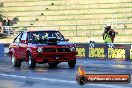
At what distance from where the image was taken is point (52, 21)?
129ft

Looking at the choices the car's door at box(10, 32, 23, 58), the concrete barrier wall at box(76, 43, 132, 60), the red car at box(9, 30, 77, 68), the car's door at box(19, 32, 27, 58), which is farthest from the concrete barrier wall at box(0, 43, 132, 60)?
the car's door at box(19, 32, 27, 58)

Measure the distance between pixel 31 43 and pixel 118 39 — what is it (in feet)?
44.7

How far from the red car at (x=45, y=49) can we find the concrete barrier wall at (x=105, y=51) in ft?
14.9

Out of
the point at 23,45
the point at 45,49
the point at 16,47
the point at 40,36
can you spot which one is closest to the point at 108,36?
the point at 16,47

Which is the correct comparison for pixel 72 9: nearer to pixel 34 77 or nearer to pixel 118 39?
pixel 118 39

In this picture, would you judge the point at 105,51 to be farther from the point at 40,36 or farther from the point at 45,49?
the point at 45,49

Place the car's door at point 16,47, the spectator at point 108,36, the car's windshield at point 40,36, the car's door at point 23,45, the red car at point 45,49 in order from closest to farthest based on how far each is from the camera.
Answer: the red car at point 45,49 < the car's windshield at point 40,36 < the car's door at point 23,45 < the car's door at point 16,47 < the spectator at point 108,36

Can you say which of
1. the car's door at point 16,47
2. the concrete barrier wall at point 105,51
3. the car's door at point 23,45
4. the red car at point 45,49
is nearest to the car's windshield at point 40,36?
the red car at point 45,49

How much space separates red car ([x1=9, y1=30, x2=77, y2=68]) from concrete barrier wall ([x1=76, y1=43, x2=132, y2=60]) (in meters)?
4.54

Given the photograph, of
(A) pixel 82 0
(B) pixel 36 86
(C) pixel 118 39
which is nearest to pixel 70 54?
(B) pixel 36 86

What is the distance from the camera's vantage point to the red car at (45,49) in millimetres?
19672

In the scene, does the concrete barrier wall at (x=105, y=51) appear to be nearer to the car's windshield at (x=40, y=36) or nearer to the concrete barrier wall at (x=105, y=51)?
the concrete barrier wall at (x=105, y=51)

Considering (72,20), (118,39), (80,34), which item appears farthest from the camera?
(72,20)

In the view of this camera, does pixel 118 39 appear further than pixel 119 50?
Yes
